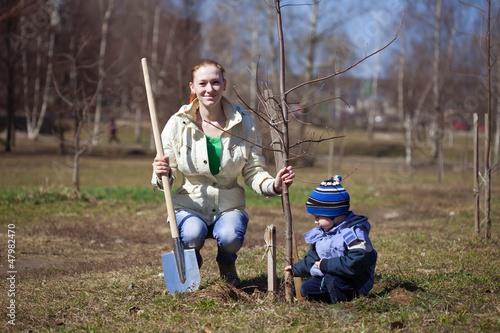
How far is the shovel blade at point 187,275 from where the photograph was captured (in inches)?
142

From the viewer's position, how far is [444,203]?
10.1 meters

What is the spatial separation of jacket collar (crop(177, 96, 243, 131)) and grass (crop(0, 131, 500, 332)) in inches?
40.3

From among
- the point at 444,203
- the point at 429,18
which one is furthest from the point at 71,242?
the point at 429,18

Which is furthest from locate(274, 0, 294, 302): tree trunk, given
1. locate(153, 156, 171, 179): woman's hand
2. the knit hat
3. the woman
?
locate(153, 156, 171, 179): woman's hand

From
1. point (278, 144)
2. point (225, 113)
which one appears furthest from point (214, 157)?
point (278, 144)

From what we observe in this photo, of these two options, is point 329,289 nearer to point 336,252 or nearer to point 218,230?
point 336,252

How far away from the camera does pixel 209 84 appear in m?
3.80

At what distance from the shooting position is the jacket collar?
12.8 ft

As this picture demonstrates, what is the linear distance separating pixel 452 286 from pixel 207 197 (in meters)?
1.84

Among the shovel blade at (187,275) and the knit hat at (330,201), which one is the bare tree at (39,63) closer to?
the shovel blade at (187,275)

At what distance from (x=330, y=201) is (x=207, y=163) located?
926 millimetres

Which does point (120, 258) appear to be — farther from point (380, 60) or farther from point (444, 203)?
point (380, 60)

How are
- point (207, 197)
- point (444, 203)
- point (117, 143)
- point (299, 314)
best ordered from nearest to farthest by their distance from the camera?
point (299, 314)
point (207, 197)
point (444, 203)
point (117, 143)

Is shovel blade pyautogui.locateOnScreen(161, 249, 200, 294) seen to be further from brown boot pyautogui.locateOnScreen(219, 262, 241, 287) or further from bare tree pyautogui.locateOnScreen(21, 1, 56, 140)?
bare tree pyautogui.locateOnScreen(21, 1, 56, 140)
